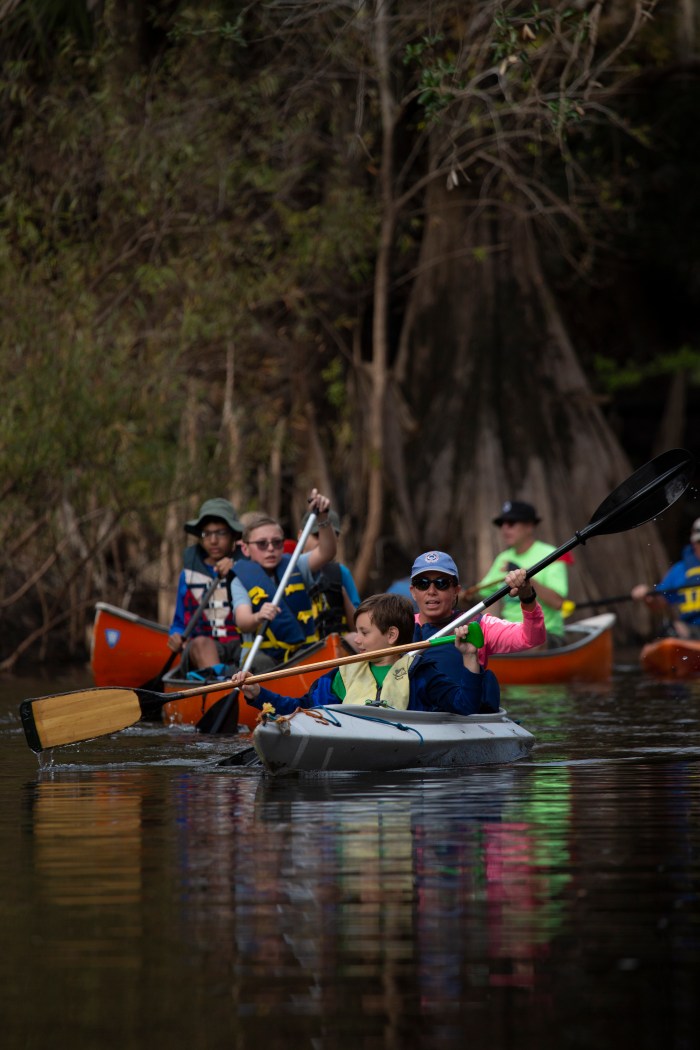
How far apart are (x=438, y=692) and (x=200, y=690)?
50.4 inches

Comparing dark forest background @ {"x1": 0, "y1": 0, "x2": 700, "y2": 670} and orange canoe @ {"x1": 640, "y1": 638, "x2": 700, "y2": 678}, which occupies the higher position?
dark forest background @ {"x1": 0, "y1": 0, "x2": 700, "y2": 670}

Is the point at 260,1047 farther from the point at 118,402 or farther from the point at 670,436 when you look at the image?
the point at 670,436

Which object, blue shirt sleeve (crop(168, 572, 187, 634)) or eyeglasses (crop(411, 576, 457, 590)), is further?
blue shirt sleeve (crop(168, 572, 187, 634))

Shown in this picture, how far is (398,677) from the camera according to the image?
818cm

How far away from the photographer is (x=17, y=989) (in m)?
3.99

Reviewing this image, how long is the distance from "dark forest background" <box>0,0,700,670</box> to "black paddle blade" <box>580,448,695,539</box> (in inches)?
227

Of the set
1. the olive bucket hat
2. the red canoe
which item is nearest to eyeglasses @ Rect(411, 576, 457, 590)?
the olive bucket hat

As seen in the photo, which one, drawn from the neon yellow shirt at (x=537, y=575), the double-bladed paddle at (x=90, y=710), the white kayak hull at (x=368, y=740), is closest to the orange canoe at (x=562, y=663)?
the neon yellow shirt at (x=537, y=575)

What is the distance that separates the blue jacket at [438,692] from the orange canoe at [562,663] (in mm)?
6416

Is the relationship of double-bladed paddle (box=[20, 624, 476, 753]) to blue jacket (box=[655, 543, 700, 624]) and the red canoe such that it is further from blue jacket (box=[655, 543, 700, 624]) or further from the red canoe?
blue jacket (box=[655, 543, 700, 624])

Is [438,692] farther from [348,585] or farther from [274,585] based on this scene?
[348,585]

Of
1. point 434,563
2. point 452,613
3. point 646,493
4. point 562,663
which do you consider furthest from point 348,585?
point 562,663

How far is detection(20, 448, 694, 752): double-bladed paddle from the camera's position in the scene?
8391 millimetres

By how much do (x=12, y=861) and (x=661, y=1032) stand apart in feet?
8.65
